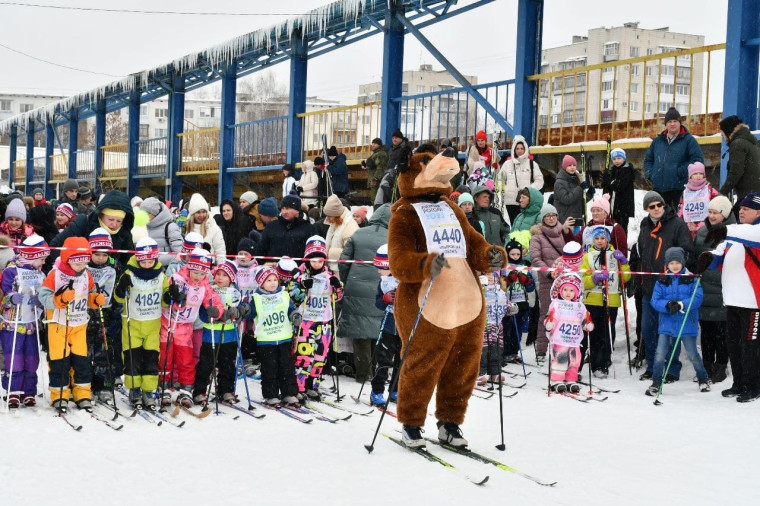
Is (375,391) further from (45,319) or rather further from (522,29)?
(522,29)

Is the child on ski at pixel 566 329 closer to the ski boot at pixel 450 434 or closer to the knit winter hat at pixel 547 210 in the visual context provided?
the knit winter hat at pixel 547 210

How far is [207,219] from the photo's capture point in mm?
9453

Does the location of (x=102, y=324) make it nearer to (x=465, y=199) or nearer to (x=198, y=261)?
(x=198, y=261)

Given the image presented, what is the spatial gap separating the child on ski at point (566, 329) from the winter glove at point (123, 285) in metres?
3.73

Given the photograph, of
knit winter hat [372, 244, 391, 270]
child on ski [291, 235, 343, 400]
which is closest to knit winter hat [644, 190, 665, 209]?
knit winter hat [372, 244, 391, 270]

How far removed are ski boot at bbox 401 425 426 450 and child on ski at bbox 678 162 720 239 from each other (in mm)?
4449

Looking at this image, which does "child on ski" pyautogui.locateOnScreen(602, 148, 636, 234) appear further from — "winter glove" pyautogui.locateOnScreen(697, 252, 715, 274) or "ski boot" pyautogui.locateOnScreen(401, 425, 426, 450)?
"ski boot" pyautogui.locateOnScreen(401, 425, 426, 450)

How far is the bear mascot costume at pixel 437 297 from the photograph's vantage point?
5230 mm

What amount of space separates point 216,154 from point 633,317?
14851 mm

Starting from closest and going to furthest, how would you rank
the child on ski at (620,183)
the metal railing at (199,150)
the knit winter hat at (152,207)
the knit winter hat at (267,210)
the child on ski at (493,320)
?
the child on ski at (493,320), the knit winter hat at (152,207), the child on ski at (620,183), the knit winter hat at (267,210), the metal railing at (199,150)

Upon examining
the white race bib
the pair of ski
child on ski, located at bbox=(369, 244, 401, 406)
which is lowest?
the pair of ski

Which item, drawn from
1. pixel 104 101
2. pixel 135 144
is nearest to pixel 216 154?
pixel 135 144

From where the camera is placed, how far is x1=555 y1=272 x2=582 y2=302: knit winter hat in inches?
314

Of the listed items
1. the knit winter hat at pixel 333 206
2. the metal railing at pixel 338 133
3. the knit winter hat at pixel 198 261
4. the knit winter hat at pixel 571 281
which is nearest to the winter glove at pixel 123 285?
the knit winter hat at pixel 198 261
